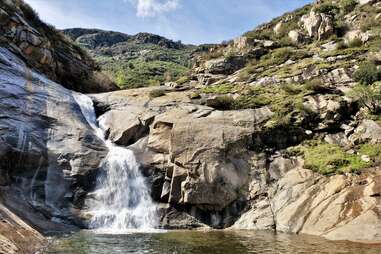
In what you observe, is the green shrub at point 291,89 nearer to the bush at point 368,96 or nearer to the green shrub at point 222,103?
the bush at point 368,96

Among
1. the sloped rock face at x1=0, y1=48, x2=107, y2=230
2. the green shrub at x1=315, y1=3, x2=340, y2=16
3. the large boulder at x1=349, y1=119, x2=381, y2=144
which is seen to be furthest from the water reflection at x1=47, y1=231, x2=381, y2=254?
the green shrub at x1=315, y1=3, x2=340, y2=16

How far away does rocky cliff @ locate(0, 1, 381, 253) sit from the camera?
2728 cm

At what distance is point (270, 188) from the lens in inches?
1207

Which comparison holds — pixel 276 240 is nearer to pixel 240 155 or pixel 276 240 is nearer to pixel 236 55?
pixel 240 155

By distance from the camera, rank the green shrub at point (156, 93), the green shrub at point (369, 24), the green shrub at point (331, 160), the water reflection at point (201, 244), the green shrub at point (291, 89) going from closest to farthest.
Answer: the water reflection at point (201, 244), the green shrub at point (331, 160), the green shrub at point (291, 89), the green shrub at point (156, 93), the green shrub at point (369, 24)

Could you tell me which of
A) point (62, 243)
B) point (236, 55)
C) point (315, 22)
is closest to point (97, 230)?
point (62, 243)

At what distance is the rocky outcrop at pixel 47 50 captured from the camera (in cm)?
4525

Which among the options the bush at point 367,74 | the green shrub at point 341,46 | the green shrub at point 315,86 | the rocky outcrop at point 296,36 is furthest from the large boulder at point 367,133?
the rocky outcrop at point 296,36

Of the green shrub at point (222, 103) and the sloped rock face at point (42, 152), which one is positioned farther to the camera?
the green shrub at point (222, 103)

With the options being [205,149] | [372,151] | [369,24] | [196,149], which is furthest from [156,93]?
[369,24]

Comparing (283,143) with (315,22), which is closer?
(283,143)

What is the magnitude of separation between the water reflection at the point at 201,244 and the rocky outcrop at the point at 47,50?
86.2 ft

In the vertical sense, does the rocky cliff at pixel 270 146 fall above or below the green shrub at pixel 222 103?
below

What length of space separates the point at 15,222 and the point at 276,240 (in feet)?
40.9
